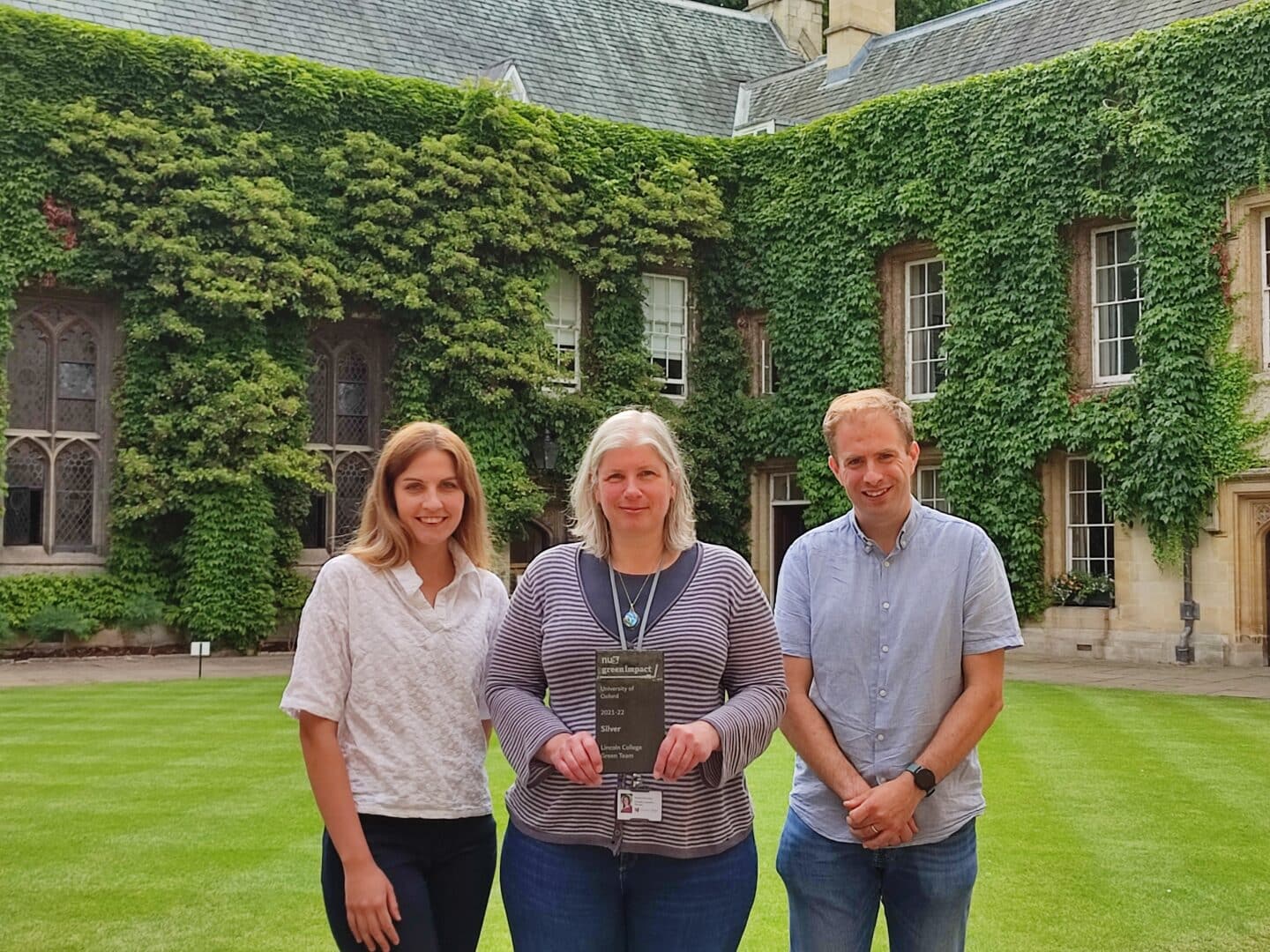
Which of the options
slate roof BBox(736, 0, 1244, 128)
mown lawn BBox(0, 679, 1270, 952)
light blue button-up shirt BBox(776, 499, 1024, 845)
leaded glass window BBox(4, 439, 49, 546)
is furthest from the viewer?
slate roof BBox(736, 0, 1244, 128)

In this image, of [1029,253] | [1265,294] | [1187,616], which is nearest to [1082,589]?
[1187,616]

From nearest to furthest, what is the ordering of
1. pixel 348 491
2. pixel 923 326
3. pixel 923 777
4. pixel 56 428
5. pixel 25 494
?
pixel 923 777, pixel 25 494, pixel 56 428, pixel 348 491, pixel 923 326

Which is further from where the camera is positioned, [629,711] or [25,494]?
[25,494]

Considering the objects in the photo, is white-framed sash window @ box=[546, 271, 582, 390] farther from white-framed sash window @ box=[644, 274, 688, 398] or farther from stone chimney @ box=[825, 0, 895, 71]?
stone chimney @ box=[825, 0, 895, 71]

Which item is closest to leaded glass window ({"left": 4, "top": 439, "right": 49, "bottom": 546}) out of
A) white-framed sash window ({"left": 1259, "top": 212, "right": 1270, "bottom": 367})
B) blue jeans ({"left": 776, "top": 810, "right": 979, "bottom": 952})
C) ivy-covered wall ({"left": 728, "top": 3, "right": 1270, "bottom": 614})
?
ivy-covered wall ({"left": 728, "top": 3, "right": 1270, "bottom": 614})

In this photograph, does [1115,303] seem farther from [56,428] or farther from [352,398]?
[56,428]

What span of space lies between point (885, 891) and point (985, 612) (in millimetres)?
647

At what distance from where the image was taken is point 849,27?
73.4 ft

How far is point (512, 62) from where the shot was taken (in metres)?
20.2

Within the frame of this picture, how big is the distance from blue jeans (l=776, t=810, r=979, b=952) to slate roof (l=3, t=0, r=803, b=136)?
1769cm

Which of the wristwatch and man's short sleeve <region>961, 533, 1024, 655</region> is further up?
man's short sleeve <region>961, 533, 1024, 655</region>

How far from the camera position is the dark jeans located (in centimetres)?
285

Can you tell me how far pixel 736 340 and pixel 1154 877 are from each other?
49.8 ft

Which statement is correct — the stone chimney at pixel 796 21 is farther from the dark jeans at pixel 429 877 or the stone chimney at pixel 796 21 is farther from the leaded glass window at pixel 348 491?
the dark jeans at pixel 429 877
